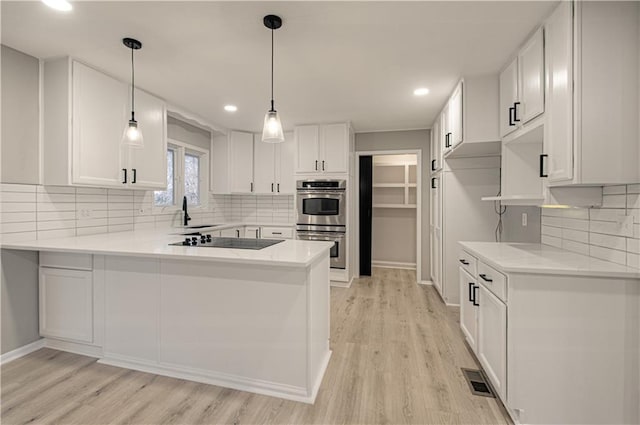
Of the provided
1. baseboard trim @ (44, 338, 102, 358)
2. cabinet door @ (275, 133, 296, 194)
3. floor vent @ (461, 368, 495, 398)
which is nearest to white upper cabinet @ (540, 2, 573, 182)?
floor vent @ (461, 368, 495, 398)

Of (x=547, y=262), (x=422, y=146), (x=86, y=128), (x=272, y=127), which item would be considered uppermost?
(x=422, y=146)

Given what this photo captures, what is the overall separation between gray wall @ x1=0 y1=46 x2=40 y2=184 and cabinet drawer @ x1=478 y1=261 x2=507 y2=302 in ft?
11.5

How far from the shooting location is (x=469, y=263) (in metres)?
2.38

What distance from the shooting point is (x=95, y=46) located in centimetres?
228

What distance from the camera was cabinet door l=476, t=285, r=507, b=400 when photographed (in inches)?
67.1

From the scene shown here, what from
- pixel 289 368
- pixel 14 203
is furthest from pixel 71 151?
pixel 289 368

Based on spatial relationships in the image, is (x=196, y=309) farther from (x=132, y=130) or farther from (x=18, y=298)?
(x=18, y=298)

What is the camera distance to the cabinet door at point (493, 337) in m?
1.70

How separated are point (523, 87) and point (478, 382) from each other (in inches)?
82.6

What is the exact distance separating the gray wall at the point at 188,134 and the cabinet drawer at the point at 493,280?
3981 mm

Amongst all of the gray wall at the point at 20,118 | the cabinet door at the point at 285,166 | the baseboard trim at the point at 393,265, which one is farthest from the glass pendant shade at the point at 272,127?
the baseboard trim at the point at 393,265

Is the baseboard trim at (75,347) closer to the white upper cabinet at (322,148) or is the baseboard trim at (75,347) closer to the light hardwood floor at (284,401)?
the light hardwood floor at (284,401)

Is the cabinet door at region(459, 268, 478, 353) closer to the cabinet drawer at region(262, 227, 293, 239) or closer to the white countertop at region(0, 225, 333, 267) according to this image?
the white countertop at region(0, 225, 333, 267)

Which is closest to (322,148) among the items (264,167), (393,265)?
(264,167)
